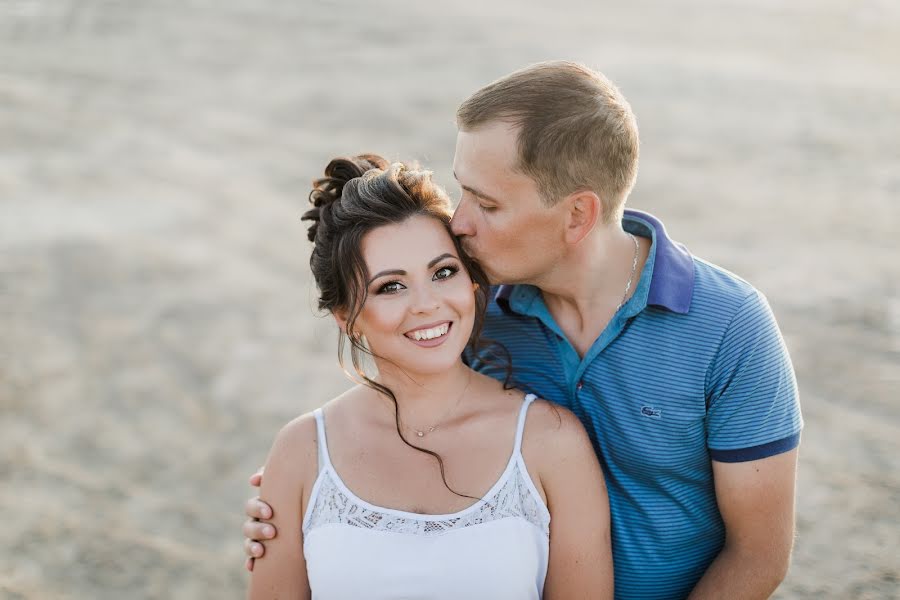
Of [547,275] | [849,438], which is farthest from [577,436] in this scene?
[849,438]

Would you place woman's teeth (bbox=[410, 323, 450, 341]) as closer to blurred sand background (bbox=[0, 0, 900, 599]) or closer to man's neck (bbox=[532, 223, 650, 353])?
man's neck (bbox=[532, 223, 650, 353])

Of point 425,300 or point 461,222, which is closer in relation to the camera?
point 425,300

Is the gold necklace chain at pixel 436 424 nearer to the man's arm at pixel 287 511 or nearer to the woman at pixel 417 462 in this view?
the woman at pixel 417 462

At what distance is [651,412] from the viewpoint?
10.8 ft

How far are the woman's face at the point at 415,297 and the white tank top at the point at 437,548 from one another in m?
0.45

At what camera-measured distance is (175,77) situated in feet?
44.1

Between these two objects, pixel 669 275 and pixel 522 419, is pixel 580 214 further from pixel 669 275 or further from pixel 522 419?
pixel 522 419

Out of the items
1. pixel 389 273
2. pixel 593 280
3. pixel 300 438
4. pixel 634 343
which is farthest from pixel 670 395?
pixel 300 438

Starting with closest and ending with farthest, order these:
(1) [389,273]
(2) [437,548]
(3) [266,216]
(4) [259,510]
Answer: (2) [437,548]
(1) [389,273]
(4) [259,510]
(3) [266,216]

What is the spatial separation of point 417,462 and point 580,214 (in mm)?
1005

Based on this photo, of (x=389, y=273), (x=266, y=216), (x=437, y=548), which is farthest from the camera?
(x=266, y=216)

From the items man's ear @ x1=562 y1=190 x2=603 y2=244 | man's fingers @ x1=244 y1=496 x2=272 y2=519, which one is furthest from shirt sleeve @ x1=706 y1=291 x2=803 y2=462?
man's fingers @ x1=244 y1=496 x2=272 y2=519

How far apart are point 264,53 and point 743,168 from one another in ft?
24.7

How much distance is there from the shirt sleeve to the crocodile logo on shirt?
18cm
